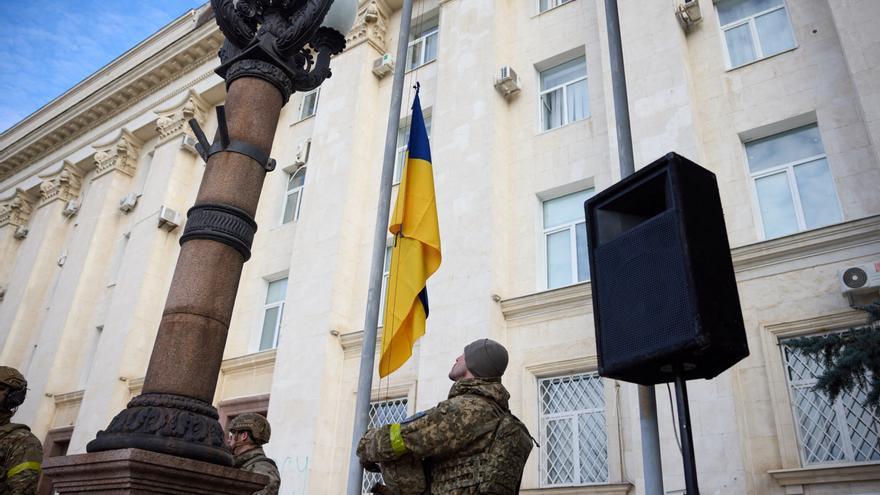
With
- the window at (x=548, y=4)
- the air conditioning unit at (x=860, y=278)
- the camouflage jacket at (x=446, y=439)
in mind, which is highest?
the window at (x=548, y=4)

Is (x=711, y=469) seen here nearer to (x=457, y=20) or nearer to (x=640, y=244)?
(x=640, y=244)

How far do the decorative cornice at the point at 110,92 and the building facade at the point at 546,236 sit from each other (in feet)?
10.6

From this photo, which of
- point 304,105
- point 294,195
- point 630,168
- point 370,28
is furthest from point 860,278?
point 304,105

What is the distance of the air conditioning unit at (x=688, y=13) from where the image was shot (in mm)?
10875

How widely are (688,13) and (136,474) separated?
10547mm

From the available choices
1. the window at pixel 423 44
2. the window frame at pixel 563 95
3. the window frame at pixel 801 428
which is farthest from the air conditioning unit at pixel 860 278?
the window at pixel 423 44

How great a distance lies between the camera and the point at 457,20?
1419 cm

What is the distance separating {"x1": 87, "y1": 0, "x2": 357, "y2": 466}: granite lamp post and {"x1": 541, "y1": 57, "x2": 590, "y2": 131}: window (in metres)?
6.73

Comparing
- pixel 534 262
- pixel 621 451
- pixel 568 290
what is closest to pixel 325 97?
pixel 534 262

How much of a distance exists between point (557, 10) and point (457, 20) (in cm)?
213

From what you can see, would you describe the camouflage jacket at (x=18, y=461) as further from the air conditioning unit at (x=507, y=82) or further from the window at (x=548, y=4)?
the window at (x=548, y=4)

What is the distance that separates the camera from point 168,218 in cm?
1781

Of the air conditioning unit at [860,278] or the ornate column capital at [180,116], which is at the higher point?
the ornate column capital at [180,116]

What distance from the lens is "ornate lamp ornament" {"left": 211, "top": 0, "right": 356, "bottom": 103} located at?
5.54 metres
